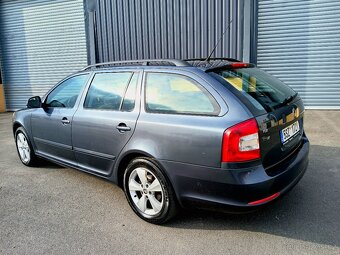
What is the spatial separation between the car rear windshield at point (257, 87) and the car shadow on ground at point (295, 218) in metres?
1.04

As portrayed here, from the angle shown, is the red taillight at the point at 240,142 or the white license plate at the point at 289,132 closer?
the red taillight at the point at 240,142

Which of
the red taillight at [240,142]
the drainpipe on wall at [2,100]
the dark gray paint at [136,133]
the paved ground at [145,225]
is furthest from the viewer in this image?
the drainpipe on wall at [2,100]

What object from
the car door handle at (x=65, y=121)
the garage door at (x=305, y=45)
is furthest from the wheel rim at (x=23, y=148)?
the garage door at (x=305, y=45)

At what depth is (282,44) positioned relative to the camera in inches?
331

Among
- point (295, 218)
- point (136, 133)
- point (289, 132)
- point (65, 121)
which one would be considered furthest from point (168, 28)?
point (295, 218)

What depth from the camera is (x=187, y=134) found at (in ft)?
9.02

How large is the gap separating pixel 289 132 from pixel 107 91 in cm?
198

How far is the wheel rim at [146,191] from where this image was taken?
3092mm

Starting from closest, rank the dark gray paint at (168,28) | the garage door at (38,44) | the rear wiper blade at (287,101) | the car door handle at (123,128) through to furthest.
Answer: the rear wiper blade at (287,101) → the car door handle at (123,128) → the dark gray paint at (168,28) → the garage door at (38,44)

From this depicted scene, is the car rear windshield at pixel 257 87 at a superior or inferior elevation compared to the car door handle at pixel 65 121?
superior

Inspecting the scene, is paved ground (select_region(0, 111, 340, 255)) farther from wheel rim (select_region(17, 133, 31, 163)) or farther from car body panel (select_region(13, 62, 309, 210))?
wheel rim (select_region(17, 133, 31, 163))

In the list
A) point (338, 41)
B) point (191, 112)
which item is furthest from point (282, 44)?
point (191, 112)

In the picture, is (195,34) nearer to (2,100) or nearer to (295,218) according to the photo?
(295,218)

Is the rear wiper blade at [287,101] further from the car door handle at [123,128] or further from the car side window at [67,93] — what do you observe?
the car side window at [67,93]
